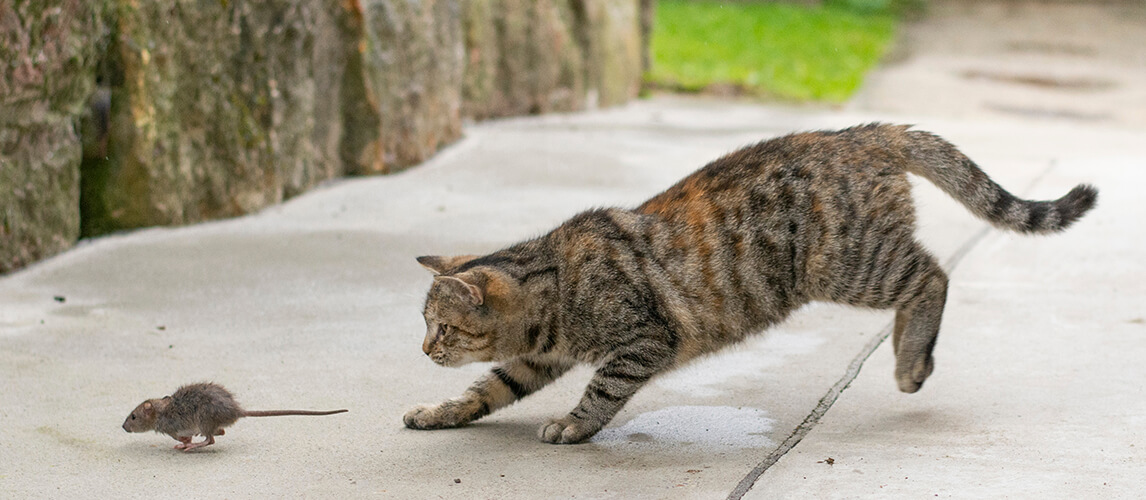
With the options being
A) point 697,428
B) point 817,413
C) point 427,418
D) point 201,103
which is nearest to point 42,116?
point 201,103

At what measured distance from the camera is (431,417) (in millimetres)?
4230

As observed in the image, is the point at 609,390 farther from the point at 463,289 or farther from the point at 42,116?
the point at 42,116

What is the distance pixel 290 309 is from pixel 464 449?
201 centimetres

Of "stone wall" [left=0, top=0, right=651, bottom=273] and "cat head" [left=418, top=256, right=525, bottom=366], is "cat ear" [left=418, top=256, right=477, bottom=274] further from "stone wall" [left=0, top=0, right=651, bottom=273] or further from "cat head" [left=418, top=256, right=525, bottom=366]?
"stone wall" [left=0, top=0, right=651, bottom=273]

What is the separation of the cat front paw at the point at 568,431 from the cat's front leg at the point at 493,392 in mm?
284

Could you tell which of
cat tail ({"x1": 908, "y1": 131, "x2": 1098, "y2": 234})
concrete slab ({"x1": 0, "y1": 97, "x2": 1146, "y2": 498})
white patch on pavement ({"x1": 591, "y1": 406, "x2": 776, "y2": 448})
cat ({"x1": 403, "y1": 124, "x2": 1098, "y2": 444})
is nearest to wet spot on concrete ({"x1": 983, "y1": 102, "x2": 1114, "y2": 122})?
concrete slab ({"x1": 0, "y1": 97, "x2": 1146, "y2": 498})

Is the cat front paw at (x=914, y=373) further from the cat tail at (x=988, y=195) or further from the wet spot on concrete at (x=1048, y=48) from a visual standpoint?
the wet spot on concrete at (x=1048, y=48)

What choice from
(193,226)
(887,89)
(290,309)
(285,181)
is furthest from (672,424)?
(887,89)

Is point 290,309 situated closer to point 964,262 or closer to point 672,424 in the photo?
point 672,424

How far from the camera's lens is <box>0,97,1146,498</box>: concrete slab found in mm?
3721

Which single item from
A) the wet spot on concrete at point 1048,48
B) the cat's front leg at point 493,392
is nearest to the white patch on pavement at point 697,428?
the cat's front leg at point 493,392

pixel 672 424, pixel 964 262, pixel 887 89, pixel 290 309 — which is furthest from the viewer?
pixel 887 89

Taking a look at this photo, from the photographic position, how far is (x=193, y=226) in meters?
7.22

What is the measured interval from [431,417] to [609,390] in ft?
2.19
